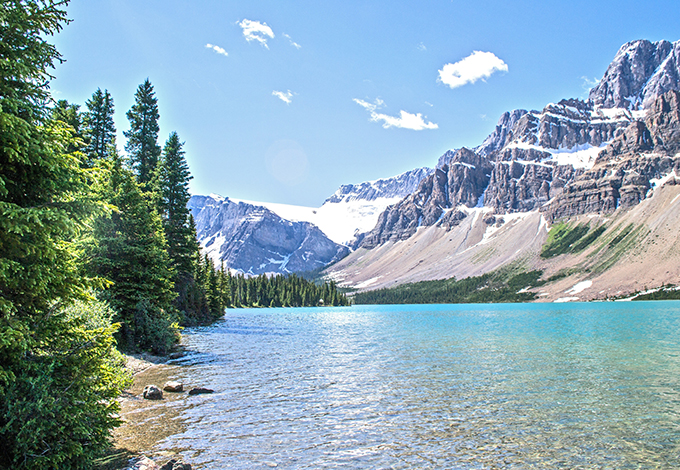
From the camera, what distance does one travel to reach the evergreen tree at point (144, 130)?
63.6m

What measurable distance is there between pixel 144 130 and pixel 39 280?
60954 millimetres

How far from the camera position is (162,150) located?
66875 mm

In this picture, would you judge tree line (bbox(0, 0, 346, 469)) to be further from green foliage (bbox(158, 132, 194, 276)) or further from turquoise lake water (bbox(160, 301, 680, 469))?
green foliage (bbox(158, 132, 194, 276))

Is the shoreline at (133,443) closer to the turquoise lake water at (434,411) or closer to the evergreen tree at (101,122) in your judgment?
the turquoise lake water at (434,411)

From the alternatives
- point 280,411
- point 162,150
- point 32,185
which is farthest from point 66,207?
point 162,150

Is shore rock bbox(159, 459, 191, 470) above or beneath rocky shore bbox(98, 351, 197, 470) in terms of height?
above

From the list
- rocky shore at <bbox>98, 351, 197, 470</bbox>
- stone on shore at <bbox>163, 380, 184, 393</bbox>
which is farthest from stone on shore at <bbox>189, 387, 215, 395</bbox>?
stone on shore at <bbox>163, 380, 184, 393</bbox>

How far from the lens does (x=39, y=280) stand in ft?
35.1

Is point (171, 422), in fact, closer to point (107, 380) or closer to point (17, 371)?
point (107, 380)

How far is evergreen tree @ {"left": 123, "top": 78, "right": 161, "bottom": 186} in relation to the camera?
63594mm

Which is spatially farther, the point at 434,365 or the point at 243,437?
the point at 434,365

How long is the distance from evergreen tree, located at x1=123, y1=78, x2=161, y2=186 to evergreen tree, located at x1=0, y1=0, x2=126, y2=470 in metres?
55.5

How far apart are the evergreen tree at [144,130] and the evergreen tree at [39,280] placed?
55.5 metres

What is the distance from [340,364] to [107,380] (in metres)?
25.3
